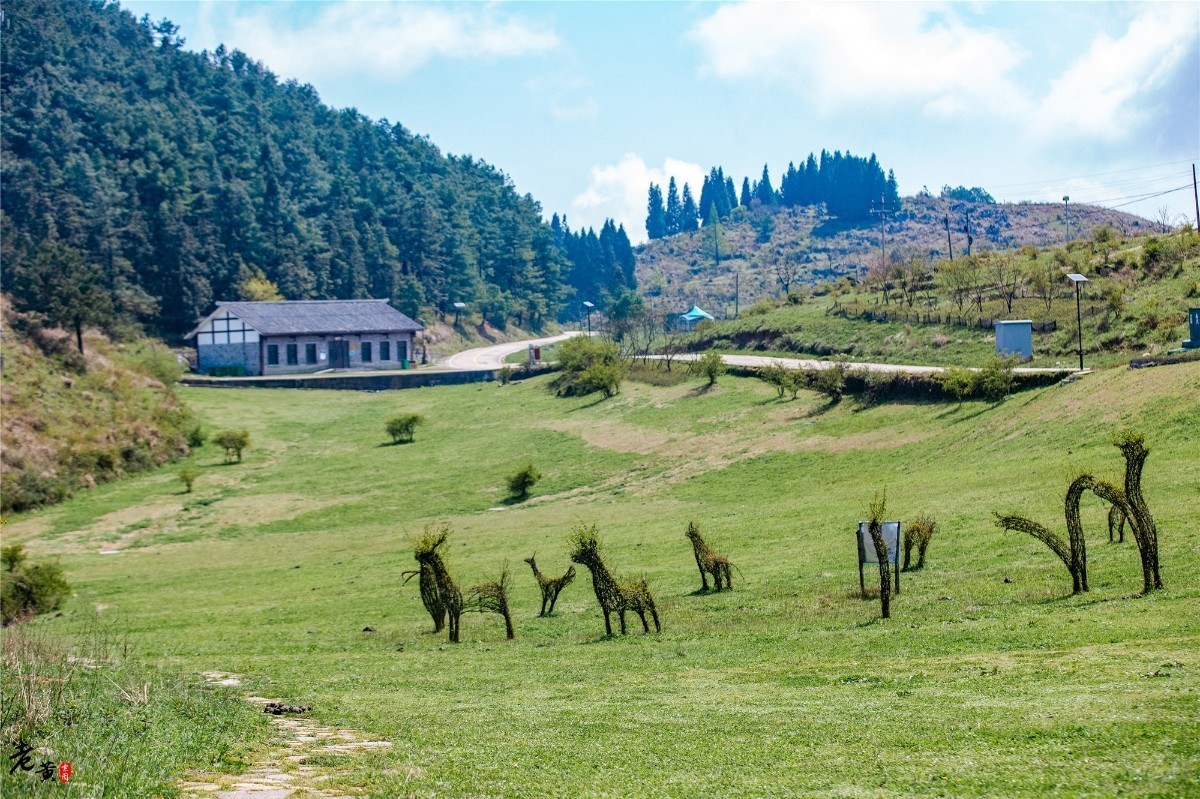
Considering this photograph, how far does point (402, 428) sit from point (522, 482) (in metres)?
17.3

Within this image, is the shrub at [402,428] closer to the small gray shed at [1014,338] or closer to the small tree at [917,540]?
the small gray shed at [1014,338]

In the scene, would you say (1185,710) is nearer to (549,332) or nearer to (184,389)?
(184,389)

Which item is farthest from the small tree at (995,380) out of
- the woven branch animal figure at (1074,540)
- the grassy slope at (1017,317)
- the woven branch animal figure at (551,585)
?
the woven branch animal figure at (551,585)

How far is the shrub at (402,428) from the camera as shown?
62.3 m

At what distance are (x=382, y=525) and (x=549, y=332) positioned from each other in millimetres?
108574

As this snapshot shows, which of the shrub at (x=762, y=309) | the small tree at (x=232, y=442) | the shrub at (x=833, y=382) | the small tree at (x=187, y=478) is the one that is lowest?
the small tree at (x=187, y=478)

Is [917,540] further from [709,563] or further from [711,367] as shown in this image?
[711,367]

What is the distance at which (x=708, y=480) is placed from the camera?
44438 mm

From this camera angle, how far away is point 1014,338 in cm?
5219

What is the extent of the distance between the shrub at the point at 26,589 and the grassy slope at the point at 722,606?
1093 mm

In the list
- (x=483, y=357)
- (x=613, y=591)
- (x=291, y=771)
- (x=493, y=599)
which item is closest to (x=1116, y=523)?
(x=613, y=591)

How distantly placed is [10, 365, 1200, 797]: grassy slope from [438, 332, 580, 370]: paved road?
120ft

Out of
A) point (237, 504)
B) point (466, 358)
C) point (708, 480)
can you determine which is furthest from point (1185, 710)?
point (466, 358)

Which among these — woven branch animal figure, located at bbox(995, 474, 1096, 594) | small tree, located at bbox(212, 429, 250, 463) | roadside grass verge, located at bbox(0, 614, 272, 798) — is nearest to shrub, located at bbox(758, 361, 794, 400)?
small tree, located at bbox(212, 429, 250, 463)
